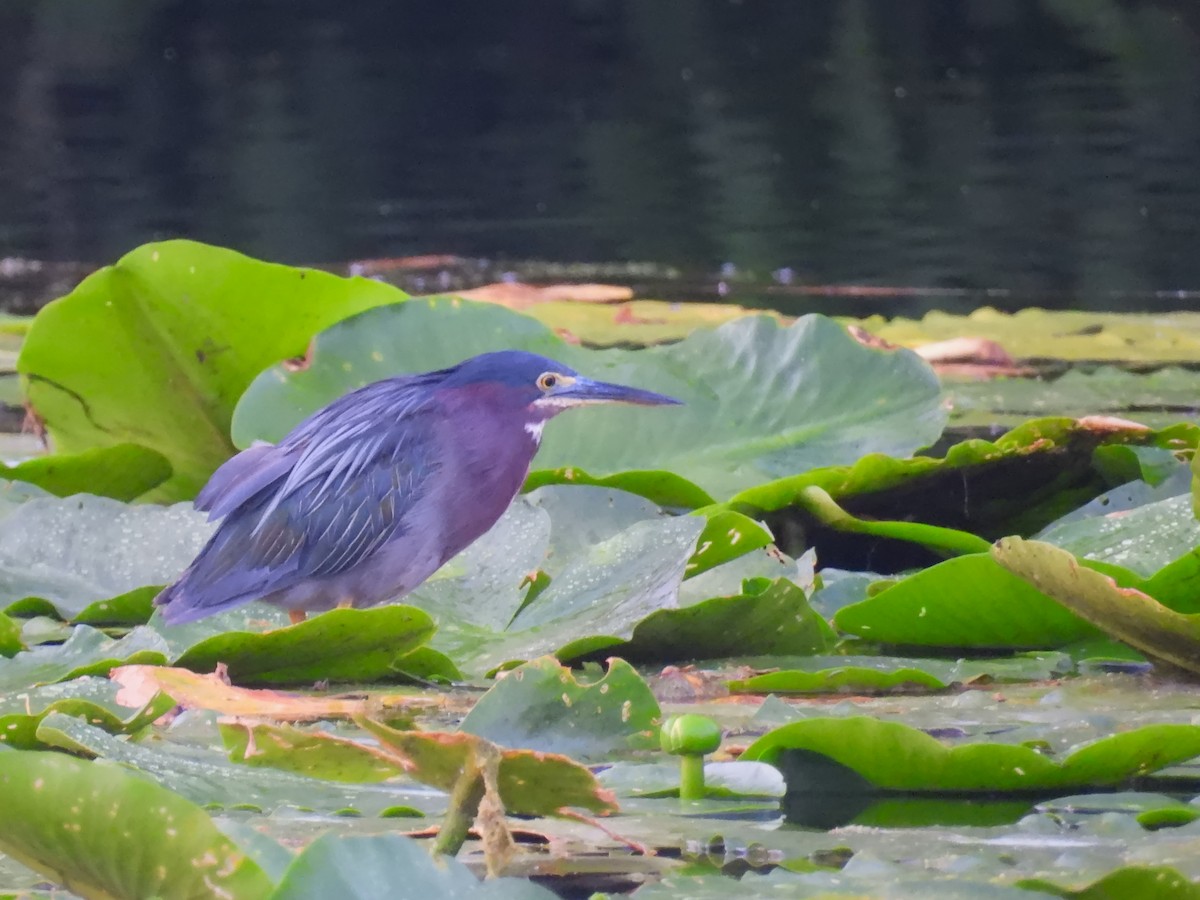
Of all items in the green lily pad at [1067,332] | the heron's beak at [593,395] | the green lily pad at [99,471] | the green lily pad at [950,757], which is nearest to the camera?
the green lily pad at [950,757]

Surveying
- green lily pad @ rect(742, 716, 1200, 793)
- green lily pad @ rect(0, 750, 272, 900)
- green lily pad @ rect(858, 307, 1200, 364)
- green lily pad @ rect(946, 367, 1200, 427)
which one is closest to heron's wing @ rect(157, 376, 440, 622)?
green lily pad @ rect(742, 716, 1200, 793)

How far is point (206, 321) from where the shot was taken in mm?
2086

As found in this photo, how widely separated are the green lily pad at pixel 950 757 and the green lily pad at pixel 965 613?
0.36 m

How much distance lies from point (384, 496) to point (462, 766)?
0.92m

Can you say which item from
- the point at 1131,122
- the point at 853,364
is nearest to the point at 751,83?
the point at 1131,122

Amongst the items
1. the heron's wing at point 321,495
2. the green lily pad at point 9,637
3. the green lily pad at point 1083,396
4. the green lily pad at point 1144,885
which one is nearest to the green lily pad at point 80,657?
the green lily pad at point 9,637

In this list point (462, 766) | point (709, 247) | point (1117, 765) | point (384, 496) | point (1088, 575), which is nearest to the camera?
point (462, 766)

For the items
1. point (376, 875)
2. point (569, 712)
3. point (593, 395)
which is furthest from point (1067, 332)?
point (376, 875)

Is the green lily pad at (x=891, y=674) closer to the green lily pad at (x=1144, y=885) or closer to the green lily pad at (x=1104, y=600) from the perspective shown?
the green lily pad at (x=1104, y=600)

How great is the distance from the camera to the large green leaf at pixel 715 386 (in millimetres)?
2113

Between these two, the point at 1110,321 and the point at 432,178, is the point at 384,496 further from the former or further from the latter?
the point at 432,178

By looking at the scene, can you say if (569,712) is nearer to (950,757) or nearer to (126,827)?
(950,757)

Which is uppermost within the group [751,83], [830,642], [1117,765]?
[1117,765]

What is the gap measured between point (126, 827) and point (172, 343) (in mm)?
1343
